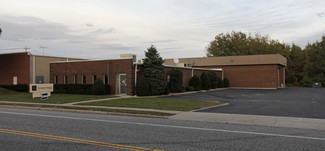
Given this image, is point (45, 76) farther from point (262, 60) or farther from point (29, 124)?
point (262, 60)

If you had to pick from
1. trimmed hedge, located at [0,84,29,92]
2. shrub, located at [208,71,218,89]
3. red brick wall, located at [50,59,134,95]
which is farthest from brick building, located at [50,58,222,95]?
shrub, located at [208,71,218,89]

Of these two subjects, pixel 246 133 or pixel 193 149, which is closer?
pixel 193 149

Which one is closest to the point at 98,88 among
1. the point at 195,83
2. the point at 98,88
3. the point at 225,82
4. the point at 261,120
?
the point at 98,88

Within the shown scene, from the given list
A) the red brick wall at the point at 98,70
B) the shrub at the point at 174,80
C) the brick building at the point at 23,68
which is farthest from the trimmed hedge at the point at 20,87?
the shrub at the point at 174,80

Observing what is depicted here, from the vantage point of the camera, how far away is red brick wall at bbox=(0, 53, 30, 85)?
3641cm

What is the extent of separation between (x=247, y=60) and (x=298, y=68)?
34767 millimetres

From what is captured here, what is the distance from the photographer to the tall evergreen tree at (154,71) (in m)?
28.0

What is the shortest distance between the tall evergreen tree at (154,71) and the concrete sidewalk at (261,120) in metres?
13.8

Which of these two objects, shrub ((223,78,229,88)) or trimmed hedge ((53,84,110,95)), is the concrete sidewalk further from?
shrub ((223,78,229,88))

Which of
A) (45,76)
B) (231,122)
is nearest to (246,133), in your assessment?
(231,122)

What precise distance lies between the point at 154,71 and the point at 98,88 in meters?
5.57

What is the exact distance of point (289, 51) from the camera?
257 ft

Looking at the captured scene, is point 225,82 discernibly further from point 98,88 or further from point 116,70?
point 98,88

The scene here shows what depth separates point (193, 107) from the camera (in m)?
17.2
